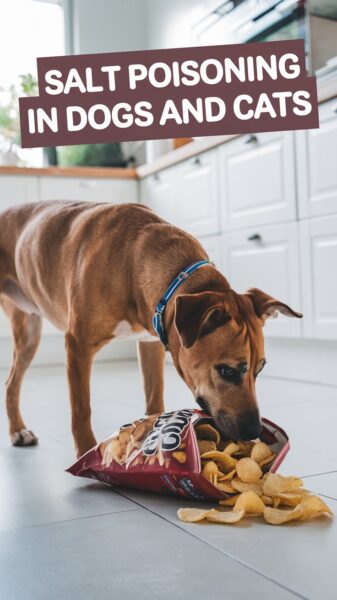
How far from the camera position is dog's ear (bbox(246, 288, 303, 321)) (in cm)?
143

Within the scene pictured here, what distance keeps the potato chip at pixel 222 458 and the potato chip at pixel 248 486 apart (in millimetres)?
39

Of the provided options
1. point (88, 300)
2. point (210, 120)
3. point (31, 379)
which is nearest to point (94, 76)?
point (210, 120)

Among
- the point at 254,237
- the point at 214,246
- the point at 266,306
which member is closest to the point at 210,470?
the point at 266,306

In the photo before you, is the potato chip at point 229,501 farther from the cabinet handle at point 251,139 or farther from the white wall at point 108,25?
the white wall at point 108,25

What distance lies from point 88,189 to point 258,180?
4.74ft

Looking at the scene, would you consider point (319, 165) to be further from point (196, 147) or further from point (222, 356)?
point (222, 356)

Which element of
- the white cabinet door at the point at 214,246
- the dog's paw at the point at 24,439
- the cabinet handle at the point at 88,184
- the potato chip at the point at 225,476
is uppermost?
the cabinet handle at the point at 88,184

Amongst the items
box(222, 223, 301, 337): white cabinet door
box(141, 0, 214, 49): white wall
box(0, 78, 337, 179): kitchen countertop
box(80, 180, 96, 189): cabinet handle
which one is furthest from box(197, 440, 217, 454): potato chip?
box(141, 0, 214, 49): white wall

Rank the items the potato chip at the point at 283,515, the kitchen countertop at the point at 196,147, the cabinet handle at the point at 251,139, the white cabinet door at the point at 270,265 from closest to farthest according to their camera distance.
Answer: the potato chip at the point at 283,515 → the kitchen countertop at the point at 196,147 → the white cabinet door at the point at 270,265 → the cabinet handle at the point at 251,139

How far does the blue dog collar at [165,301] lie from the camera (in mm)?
1511

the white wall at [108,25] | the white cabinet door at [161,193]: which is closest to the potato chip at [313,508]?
the white cabinet door at [161,193]

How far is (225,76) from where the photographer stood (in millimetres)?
3117

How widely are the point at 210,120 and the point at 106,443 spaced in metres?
2.35

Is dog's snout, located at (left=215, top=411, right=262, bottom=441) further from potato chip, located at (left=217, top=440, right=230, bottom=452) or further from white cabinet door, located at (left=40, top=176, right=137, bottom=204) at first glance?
white cabinet door, located at (left=40, top=176, right=137, bottom=204)
